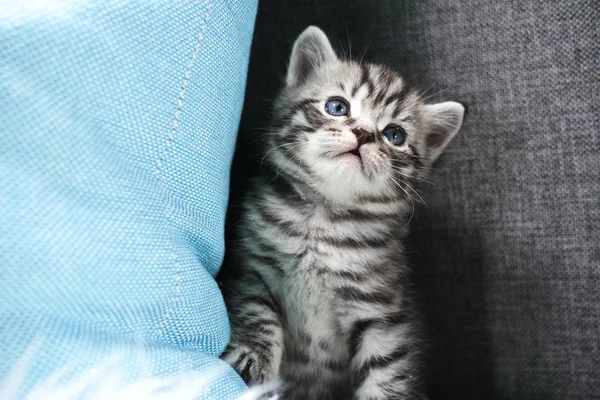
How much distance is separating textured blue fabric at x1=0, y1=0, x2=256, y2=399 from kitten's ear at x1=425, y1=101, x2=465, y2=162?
45 cm

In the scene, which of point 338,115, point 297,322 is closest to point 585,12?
point 338,115

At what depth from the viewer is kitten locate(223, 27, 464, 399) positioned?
807mm

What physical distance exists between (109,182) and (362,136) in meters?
0.42

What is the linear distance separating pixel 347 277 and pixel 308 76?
38 centimetres

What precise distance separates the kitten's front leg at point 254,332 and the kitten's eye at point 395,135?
12.8 inches

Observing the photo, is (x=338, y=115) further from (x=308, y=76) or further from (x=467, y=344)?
(x=467, y=344)

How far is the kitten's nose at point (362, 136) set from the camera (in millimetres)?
806

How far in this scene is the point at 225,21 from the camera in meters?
0.62

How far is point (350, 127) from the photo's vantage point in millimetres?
820

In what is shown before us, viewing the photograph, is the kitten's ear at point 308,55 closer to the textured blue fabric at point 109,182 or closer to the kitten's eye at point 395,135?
the kitten's eye at point 395,135

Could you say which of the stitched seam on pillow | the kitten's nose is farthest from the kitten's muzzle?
the stitched seam on pillow

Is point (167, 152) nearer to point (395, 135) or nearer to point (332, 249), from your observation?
point (332, 249)

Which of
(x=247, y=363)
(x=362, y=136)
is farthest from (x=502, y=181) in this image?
(x=247, y=363)

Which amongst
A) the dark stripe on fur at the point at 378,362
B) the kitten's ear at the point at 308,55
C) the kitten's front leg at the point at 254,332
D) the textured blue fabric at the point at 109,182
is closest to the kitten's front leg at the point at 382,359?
the dark stripe on fur at the point at 378,362
